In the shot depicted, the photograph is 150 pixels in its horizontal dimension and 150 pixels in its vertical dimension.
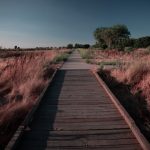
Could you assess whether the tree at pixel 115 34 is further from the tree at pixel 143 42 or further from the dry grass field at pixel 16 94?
the dry grass field at pixel 16 94

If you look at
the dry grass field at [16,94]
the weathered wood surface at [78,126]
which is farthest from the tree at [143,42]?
the weathered wood surface at [78,126]

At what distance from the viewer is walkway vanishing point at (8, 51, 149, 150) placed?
15.4 feet

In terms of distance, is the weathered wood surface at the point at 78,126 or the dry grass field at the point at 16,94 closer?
the weathered wood surface at the point at 78,126

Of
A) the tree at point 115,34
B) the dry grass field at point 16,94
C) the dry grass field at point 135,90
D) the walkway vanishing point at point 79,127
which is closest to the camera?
the walkway vanishing point at point 79,127

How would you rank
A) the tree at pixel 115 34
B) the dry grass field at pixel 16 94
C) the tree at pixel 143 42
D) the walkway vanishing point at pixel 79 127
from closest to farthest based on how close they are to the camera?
the walkway vanishing point at pixel 79 127
the dry grass field at pixel 16 94
the tree at pixel 115 34
the tree at pixel 143 42

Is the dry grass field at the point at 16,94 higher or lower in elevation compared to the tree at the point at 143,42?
lower

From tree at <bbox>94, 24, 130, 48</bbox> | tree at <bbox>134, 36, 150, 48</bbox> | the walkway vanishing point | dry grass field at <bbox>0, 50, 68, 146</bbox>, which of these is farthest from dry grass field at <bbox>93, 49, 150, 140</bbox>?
tree at <bbox>134, 36, 150, 48</bbox>

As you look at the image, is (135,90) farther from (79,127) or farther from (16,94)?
(79,127)

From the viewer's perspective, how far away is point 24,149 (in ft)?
14.9

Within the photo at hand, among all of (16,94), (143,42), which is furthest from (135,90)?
(143,42)

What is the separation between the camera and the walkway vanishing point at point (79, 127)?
15.4ft

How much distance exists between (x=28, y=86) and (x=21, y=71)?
345 centimetres

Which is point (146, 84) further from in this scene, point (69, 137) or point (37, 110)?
point (69, 137)

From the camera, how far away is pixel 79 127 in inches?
219
